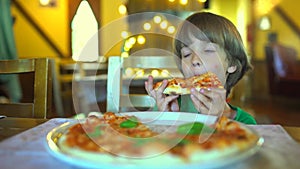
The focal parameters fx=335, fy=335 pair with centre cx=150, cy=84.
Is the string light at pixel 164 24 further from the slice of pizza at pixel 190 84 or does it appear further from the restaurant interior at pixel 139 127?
the slice of pizza at pixel 190 84

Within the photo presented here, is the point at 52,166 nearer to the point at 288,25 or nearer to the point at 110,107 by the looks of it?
the point at 110,107

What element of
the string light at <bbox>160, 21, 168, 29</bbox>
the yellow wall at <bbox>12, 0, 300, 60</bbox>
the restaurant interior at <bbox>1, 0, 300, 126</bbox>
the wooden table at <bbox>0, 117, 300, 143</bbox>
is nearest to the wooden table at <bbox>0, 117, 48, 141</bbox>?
the wooden table at <bbox>0, 117, 300, 143</bbox>

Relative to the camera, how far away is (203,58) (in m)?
1.11

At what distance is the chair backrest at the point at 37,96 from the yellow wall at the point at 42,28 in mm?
4387

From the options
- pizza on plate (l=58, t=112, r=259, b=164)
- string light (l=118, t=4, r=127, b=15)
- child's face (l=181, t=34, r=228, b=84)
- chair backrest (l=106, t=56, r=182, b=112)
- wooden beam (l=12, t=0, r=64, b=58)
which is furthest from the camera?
string light (l=118, t=4, r=127, b=15)

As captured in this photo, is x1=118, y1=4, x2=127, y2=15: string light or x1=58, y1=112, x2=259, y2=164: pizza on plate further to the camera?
x1=118, y1=4, x2=127, y2=15: string light

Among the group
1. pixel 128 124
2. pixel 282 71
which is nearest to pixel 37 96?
pixel 128 124

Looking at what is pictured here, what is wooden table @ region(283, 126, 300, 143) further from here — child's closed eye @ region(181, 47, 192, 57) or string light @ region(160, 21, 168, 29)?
string light @ region(160, 21, 168, 29)

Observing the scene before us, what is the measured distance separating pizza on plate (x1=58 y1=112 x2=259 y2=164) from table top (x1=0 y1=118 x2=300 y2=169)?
31 millimetres

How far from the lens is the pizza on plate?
0.51 m

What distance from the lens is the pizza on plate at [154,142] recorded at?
0.51 meters

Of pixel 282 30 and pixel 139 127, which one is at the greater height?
pixel 282 30

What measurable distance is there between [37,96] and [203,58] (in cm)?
57

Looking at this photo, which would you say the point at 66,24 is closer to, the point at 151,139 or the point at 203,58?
the point at 203,58
